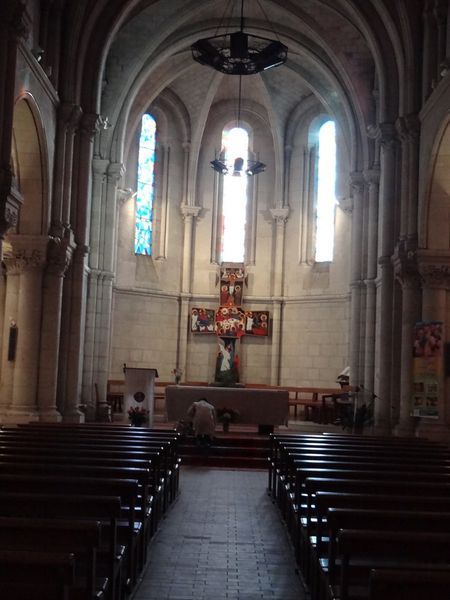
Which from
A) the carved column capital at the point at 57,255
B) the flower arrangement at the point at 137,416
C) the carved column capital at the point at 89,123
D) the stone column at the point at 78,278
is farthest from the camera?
the carved column capital at the point at 89,123

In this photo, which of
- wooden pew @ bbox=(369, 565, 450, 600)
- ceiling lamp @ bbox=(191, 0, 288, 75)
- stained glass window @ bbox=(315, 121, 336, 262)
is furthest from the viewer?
stained glass window @ bbox=(315, 121, 336, 262)

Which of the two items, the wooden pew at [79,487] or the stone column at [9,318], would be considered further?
the stone column at [9,318]

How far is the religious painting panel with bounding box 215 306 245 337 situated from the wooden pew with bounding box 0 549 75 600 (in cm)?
2926

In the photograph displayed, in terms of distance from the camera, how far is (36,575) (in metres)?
4.00

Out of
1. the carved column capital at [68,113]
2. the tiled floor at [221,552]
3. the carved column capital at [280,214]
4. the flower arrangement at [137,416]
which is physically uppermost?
the carved column capital at [280,214]

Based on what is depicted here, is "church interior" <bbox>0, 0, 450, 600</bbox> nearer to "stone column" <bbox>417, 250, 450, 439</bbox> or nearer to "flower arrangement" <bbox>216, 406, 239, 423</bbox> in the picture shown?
"stone column" <bbox>417, 250, 450, 439</bbox>

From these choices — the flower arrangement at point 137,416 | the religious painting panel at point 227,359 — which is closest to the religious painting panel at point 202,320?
the religious painting panel at point 227,359

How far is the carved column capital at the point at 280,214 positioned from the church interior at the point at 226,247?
7 cm

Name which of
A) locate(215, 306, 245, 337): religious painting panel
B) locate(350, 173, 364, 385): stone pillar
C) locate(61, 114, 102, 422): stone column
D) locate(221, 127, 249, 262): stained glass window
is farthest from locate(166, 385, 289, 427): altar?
locate(221, 127, 249, 262): stained glass window

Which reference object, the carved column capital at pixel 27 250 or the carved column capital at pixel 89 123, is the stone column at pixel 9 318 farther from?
the carved column capital at pixel 89 123

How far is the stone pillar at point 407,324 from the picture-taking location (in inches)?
793

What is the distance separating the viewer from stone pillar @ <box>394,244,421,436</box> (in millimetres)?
20141

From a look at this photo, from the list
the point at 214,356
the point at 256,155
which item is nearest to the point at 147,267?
the point at 214,356

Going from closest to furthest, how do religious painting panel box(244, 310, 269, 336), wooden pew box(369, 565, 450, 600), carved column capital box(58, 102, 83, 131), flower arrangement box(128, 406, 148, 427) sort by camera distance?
wooden pew box(369, 565, 450, 600)
flower arrangement box(128, 406, 148, 427)
carved column capital box(58, 102, 83, 131)
religious painting panel box(244, 310, 269, 336)
